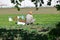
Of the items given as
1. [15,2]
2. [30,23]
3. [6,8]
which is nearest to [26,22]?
[30,23]

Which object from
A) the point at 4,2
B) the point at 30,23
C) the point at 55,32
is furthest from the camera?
the point at 4,2

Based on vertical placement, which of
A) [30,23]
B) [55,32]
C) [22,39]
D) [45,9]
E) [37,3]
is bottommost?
[45,9]

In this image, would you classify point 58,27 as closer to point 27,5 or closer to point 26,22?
point 26,22

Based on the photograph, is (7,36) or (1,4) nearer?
(7,36)

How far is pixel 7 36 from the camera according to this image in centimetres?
694

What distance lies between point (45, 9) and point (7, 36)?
76.3ft

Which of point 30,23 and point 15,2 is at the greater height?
point 15,2

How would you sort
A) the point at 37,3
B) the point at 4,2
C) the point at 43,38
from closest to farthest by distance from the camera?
the point at 37,3, the point at 43,38, the point at 4,2

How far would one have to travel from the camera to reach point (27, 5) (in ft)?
94.7

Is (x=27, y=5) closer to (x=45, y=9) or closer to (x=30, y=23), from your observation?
(x=45, y=9)

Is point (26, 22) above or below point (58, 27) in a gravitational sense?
below

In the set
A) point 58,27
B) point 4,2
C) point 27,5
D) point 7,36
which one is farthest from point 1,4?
point 58,27

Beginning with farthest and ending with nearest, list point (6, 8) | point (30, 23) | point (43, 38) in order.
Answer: point (6, 8), point (30, 23), point (43, 38)

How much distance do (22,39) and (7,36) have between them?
16.3 inches
